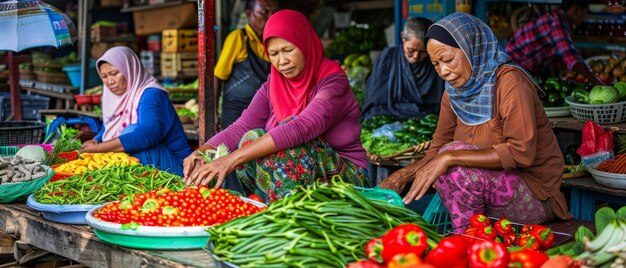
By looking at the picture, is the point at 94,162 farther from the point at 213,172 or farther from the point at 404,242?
the point at 404,242

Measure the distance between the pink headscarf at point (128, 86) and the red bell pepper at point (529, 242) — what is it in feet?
9.64

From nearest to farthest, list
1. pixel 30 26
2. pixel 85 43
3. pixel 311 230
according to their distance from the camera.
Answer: pixel 311 230
pixel 30 26
pixel 85 43

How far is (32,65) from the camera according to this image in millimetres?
10773

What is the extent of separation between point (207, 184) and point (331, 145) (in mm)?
840

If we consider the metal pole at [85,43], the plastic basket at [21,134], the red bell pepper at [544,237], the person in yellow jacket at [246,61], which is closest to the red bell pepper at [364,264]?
the red bell pepper at [544,237]

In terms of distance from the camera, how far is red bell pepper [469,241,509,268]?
232 centimetres

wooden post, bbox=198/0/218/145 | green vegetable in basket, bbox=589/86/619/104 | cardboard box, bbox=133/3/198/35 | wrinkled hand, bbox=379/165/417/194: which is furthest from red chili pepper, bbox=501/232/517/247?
cardboard box, bbox=133/3/198/35

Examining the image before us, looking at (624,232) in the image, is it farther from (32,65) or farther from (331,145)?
(32,65)

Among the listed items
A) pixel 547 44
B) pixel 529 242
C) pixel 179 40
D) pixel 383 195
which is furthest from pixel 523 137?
pixel 179 40

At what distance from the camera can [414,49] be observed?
20.0ft

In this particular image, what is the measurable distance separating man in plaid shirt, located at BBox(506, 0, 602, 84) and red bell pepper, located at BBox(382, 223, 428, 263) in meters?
4.65

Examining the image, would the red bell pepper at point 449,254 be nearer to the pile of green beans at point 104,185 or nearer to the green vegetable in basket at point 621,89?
the pile of green beans at point 104,185

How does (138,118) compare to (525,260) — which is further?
(138,118)

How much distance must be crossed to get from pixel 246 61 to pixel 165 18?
3.13 metres
